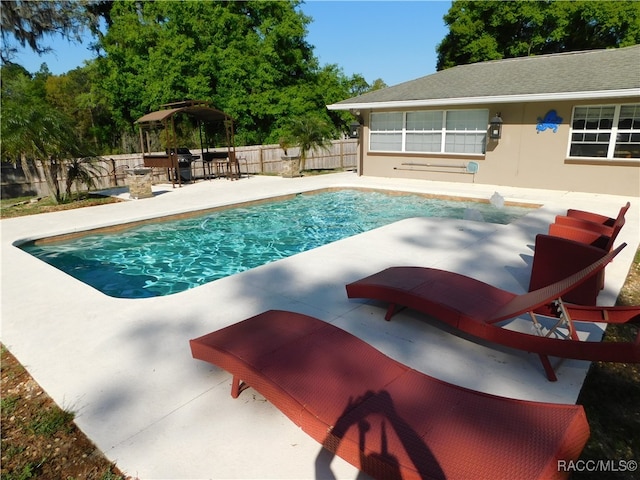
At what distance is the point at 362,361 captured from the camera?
2.85 metres

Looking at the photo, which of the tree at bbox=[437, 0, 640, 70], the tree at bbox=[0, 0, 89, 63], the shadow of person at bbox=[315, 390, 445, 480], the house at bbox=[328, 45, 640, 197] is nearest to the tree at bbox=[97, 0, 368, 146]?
the tree at bbox=[0, 0, 89, 63]

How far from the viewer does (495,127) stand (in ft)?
43.7

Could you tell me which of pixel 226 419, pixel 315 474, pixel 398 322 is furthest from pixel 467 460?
pixel 398 322

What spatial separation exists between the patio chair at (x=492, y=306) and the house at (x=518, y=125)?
10091 mm

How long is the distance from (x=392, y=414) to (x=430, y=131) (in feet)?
47.8

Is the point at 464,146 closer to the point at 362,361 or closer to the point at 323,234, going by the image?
the point at 323,234

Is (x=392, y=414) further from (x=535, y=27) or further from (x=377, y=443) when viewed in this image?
(x=535, y=27)

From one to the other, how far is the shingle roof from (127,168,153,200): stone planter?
8185 mm

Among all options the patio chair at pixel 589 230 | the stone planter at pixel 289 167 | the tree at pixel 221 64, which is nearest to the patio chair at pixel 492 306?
the patio chair at pixel 589 230

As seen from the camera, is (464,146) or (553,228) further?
(464,146)

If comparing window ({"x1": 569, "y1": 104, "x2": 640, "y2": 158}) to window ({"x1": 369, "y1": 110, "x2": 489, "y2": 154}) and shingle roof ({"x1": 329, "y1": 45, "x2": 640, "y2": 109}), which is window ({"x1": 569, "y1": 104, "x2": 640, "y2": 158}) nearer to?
shingle roof ({"x1": 329, "y1": 45, "x2": 640, "y2": 109})

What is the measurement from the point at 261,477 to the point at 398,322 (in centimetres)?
225

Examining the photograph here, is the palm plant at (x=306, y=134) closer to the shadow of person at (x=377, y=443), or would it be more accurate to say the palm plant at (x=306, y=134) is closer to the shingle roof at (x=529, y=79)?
the shingle roof at (x=529, y=79)

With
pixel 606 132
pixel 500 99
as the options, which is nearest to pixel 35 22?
pixel 500 99
